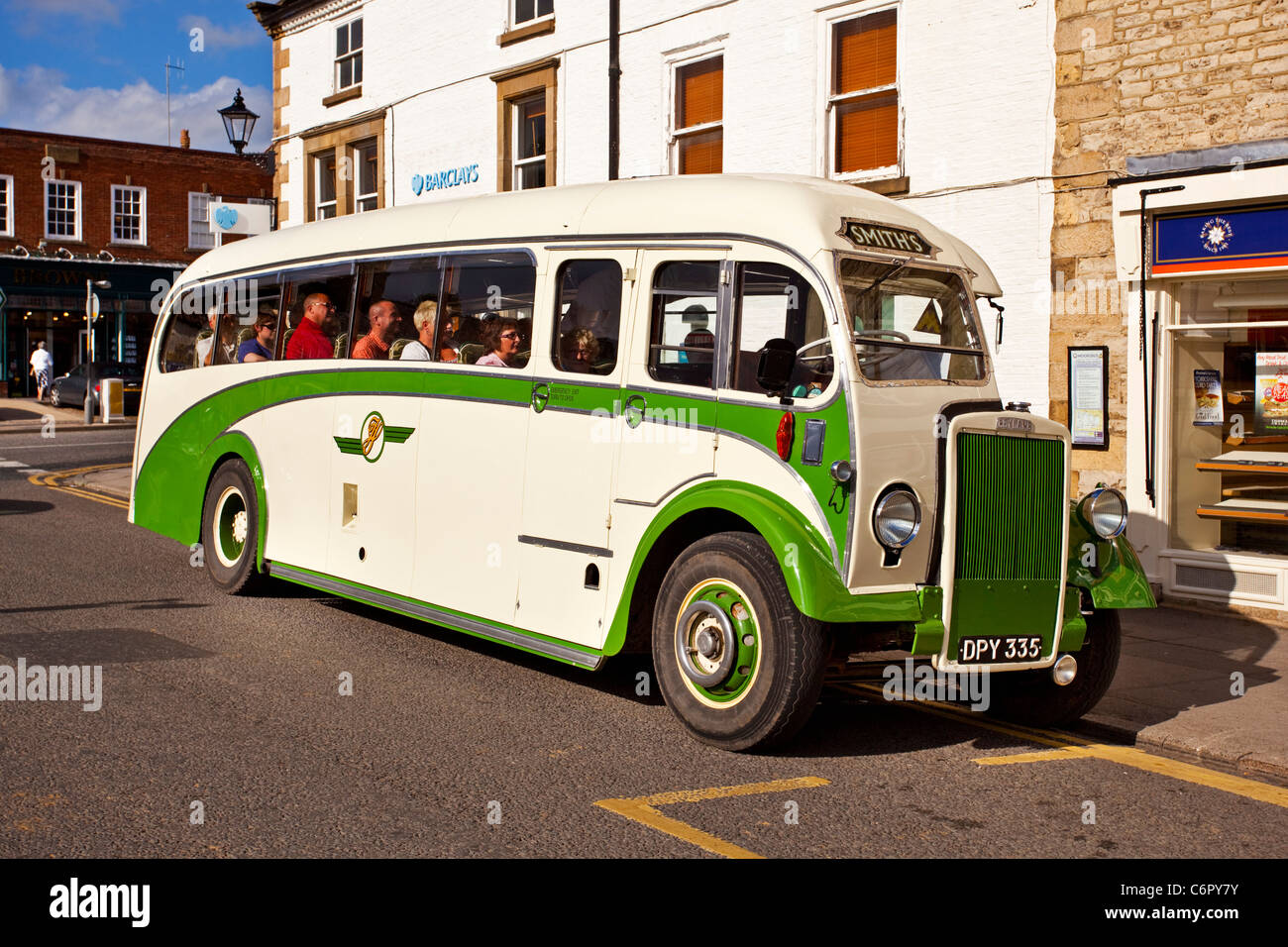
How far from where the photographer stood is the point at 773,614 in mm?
6102

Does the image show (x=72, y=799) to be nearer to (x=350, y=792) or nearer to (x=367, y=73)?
(x=350, y=792)

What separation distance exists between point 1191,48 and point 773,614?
7.64 metres

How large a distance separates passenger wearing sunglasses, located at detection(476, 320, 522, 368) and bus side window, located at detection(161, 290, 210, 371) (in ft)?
14.0

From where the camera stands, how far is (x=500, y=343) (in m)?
7.97

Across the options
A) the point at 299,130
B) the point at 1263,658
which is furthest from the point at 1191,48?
the point at 299,130

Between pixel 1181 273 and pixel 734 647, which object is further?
pixel 1181 273

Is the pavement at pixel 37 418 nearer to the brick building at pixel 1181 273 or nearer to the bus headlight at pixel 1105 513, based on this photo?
the brick building at pixel 1181 273

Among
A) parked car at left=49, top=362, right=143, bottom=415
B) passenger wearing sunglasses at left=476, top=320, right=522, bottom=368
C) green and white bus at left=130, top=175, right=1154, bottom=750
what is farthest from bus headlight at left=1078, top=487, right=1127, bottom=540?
parked car at left=49, top=362, right=143, bottom=415

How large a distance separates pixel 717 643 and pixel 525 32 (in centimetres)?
1400

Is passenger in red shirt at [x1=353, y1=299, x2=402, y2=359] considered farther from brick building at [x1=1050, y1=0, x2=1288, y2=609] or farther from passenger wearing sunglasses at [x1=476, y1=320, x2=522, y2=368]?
brick building at [x1=1050, y1=0, x2=1288, y2=609]

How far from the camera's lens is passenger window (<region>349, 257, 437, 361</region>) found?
863 cm

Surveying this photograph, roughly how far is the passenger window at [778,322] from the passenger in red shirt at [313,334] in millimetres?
4124

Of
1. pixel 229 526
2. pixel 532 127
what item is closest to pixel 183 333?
pixel 229 526

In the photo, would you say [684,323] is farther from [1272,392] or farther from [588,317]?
[1272,392]
